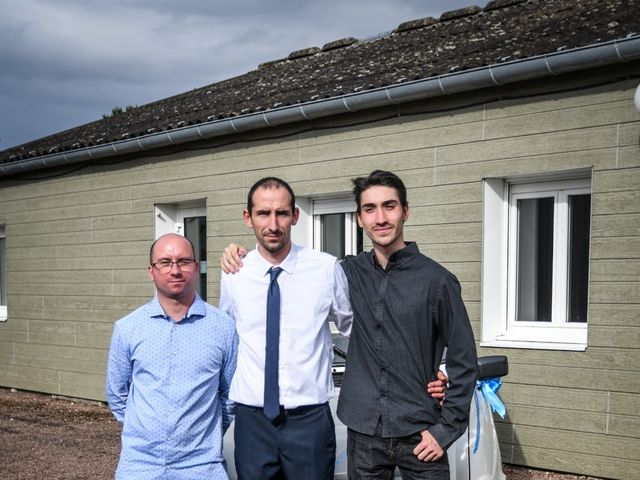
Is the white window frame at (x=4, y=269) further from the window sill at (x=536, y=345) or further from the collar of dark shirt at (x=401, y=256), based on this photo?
the collar of dark shirt at (x=401, y=256)

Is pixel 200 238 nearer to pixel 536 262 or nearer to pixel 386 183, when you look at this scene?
pixel 536 262

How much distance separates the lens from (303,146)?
7.66 metres

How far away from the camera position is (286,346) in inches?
114

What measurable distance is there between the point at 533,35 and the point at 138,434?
200 inches

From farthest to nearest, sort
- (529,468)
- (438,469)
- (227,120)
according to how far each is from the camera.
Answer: (227,120) → (529,468) → (438,469)

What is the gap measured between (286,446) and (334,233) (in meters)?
5.09

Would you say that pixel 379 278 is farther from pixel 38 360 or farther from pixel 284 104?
pixel 38 360

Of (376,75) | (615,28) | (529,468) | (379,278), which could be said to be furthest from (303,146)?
(379,278)

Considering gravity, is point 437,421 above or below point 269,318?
below

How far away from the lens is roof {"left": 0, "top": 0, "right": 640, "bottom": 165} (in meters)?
6.16

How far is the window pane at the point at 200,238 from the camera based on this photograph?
360 inches

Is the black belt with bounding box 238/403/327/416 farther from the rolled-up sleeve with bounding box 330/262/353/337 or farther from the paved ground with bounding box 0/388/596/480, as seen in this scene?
the paved ground with bounding box 0/388/596/480

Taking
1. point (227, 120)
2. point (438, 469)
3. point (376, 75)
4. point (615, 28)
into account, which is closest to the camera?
point (438, 469)

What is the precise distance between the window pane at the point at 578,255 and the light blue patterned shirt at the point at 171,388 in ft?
13.2
